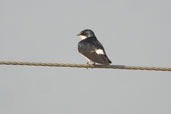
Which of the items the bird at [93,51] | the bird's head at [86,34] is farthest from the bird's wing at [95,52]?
the bird's head at [86,34]

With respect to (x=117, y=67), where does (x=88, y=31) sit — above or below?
above

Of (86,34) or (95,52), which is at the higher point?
(86,34)

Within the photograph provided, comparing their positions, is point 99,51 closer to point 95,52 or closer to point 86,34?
point 95,52

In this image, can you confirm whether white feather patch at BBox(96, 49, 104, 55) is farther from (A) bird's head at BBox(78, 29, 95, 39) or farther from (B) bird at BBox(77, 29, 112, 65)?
(A) bird's head at BBox(78, 29, 95, 39)

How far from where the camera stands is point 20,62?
9.07 m

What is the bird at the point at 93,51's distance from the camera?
431 inches

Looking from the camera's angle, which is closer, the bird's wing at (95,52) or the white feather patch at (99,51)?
the bird's wing at (95,52)

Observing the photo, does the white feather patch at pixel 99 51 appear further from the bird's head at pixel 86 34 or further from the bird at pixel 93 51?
the bird's head at pixel 86 34

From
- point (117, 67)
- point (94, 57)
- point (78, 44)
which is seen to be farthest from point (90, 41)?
point (117, 67)

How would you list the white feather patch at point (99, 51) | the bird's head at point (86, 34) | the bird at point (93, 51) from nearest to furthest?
1. the bird at point (93, 51)
2. the white feather patch at point (99, 51)
3. the bird's head at point (86, 34)

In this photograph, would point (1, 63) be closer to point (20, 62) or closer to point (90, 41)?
point (20, 62)

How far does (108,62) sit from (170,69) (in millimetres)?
1598

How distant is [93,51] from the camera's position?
37.8 feet

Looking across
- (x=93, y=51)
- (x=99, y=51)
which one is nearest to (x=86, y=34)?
(x=93, y=51)
